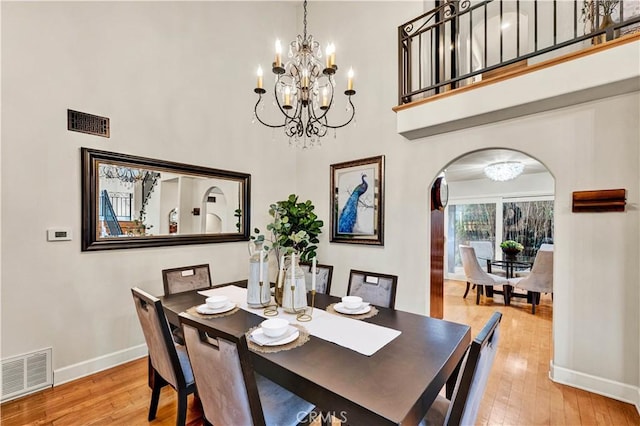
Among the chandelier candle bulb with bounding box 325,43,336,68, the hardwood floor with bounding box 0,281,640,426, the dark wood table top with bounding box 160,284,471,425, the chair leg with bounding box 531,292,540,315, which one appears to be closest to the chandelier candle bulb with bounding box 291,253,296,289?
the dark wood table top with bounding box 160,284,471,425

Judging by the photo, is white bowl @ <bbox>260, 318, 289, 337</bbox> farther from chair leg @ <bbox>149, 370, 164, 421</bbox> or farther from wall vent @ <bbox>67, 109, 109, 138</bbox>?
wall vent @ <bbox>67, 109, 109, 138</bbox>

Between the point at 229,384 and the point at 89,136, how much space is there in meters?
2.57

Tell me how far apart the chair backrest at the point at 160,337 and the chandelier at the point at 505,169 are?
18.3ft

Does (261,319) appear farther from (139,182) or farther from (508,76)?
(508,76)

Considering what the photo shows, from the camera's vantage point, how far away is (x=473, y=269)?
193 inches

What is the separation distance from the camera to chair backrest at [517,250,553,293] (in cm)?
420

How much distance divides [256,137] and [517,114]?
9.71ft

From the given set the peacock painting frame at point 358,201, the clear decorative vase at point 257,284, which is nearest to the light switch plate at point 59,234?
the clear decorative vase at point 257,284

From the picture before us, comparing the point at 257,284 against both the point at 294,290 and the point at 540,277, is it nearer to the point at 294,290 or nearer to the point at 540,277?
the point at 294,290

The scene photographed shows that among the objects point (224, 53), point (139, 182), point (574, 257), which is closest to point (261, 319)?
point (139, 182)

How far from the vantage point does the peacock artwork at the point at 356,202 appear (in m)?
3.67

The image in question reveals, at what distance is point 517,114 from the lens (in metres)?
2.60

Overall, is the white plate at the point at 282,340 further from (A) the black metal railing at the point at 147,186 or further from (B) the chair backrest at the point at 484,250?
(B) the chair backrest at the point at 484,250

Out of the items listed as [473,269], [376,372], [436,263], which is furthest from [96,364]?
[473,269]
